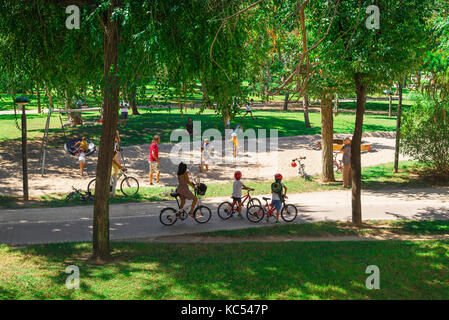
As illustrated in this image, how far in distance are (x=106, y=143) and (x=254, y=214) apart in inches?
191

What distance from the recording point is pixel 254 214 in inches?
490

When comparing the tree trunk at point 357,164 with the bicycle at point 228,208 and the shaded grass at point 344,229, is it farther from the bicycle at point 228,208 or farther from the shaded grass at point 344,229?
the bicycle at point 228,208

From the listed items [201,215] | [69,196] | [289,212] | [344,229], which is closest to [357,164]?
[344,229]

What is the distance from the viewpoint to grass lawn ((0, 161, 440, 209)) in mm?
14266

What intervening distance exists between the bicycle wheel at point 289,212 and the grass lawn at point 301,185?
299cm

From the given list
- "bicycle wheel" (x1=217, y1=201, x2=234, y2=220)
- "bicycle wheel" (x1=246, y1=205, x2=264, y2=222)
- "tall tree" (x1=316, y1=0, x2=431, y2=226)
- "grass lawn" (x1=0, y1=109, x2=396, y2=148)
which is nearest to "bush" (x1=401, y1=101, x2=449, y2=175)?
"tall tree" (x1=316, y1=0, x2=431, y2=226)

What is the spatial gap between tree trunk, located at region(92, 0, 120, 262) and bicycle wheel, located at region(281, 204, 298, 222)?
5.02 meters

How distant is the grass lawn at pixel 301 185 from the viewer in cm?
1427

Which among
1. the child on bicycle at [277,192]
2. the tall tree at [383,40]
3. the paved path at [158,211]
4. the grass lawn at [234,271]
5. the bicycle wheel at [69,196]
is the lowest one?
the grass lawn at [234,271]

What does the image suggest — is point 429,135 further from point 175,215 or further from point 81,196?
point 81,196

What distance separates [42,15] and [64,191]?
762cm

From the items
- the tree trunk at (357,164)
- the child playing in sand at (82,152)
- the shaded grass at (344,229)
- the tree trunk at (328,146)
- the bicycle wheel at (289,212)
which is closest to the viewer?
the shaded grass at (344,229)

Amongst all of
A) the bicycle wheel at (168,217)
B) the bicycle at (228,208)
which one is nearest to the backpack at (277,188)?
the bicycle at (228,208)
